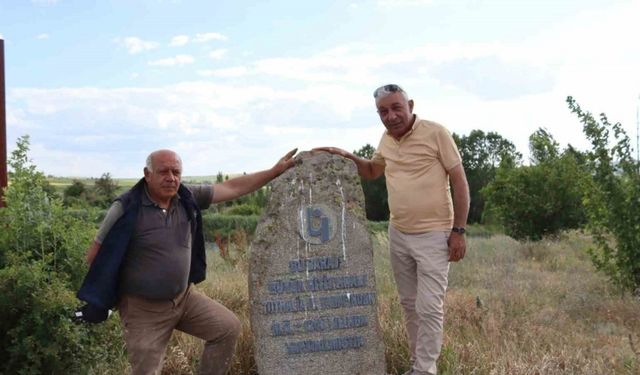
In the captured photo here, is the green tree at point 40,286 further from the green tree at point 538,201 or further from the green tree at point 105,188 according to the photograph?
the green tree at point 105,188

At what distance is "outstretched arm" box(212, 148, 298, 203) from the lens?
537cm

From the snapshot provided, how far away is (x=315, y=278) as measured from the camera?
213 inches

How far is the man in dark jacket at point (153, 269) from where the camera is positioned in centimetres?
461

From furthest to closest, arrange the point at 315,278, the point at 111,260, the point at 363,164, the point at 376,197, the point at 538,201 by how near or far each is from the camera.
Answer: the point at 376,197 → the point at 538,201 → the point at 363,164 → the point at 315,278 → the point at 111,260

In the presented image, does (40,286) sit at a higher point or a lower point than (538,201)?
lower

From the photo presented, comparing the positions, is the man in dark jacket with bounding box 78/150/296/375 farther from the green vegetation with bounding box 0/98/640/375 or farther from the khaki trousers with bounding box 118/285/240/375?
the green vegetation with bounding box 0/98/640/375

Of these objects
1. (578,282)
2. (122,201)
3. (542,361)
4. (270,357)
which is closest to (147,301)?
(122,201)

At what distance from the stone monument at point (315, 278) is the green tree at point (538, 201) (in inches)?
407

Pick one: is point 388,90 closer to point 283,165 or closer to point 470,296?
point 283,165

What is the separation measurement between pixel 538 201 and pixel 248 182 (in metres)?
11.0

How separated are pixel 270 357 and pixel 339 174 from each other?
1.50 meters

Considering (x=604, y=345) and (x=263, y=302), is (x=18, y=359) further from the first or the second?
(x=604, y=345)

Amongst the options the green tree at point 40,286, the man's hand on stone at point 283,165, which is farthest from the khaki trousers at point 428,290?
the green tree at point 40,286

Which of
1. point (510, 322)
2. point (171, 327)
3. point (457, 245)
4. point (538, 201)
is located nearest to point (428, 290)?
point (457, 245)
